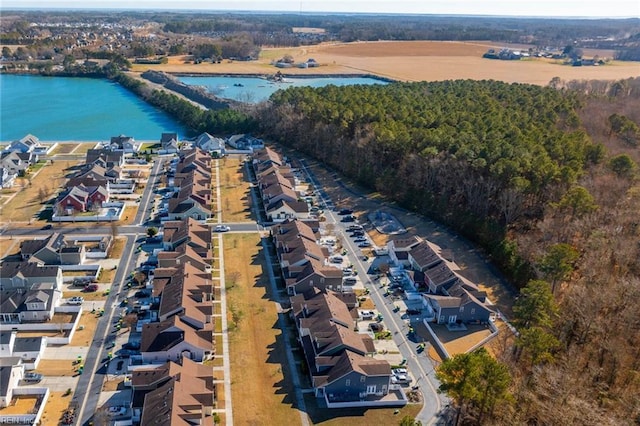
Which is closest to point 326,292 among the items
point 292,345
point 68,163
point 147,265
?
point 292,345

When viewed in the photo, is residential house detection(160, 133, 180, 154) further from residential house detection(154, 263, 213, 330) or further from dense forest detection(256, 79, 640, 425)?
residential house detection(154, 263, 213, 330)

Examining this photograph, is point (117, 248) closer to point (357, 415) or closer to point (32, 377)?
point (32, 377)

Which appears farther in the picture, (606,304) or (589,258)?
(589,258)

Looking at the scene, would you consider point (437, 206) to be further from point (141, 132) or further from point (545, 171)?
point (141, 132)

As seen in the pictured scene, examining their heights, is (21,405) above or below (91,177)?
below

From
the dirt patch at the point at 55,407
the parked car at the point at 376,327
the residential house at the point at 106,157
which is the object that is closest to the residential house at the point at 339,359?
the parked car at the point at 376,327

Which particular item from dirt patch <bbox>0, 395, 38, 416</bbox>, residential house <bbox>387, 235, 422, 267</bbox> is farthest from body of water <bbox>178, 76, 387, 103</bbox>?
dirt patch <bbox>0, 395, 38, 416</bbox>

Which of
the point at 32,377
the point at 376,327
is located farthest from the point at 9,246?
the point at 376,327
